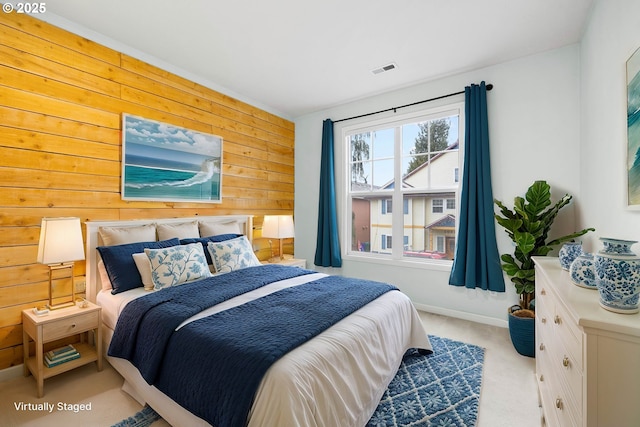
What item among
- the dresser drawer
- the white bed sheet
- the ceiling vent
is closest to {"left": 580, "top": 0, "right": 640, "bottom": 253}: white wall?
the dresser drawer

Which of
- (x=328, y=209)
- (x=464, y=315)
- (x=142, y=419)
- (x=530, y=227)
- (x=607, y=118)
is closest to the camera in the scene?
(x=142, y=419)

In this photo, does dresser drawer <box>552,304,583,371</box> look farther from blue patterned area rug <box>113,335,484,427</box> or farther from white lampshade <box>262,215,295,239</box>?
white lampshade <box>262,215,295,239</box>

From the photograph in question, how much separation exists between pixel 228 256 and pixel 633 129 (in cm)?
288

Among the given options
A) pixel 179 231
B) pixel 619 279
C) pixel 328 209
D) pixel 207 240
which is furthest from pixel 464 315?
pixel 179 231

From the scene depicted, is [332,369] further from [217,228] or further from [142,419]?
[217,228]

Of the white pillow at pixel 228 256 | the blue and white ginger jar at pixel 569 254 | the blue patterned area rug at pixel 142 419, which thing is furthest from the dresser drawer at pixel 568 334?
the white pillow at pixel 228 256

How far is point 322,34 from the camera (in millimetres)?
2518

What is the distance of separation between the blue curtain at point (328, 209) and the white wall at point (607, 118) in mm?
2605

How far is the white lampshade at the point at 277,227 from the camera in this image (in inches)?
147

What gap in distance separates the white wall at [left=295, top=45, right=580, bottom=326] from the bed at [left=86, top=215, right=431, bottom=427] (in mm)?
1187

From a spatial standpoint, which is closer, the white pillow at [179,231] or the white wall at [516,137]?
the white wall at [516,137]

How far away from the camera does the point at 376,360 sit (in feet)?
5.82

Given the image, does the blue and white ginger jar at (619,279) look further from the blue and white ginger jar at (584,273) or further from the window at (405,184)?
the window at (405,184)

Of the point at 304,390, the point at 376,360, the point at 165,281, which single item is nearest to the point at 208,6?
the point at 165,281
